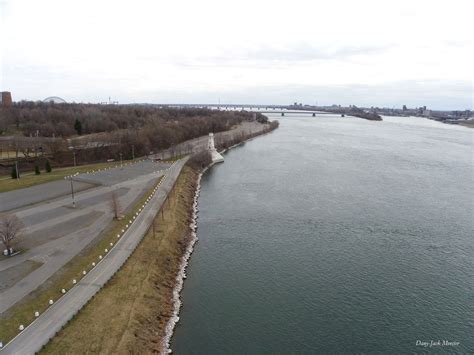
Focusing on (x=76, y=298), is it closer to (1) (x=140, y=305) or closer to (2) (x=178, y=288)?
(1) (x=140, y=305)

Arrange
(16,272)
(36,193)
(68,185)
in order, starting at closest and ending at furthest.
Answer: (16,272)
(36,193)
(68,185)

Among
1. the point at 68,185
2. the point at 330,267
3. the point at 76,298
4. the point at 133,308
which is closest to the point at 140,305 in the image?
the point at 133,308

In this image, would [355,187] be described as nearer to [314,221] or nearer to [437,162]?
[314,221]

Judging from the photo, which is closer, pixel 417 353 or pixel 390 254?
pixel 417 353

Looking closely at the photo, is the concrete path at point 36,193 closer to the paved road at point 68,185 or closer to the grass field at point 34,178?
the paved road at point 68,185

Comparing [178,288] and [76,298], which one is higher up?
[76,298]

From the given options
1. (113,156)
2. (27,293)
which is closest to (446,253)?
(27,293)

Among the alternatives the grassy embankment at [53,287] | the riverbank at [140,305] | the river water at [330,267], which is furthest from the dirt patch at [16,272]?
the river water at [330,267]

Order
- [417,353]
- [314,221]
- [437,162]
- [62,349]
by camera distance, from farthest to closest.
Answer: [437,162]
[314,221]
[417,353]
[62,349]
